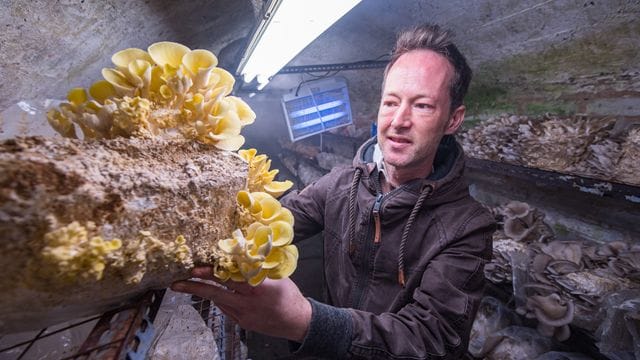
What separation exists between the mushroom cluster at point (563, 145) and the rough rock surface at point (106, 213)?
3.97 meters

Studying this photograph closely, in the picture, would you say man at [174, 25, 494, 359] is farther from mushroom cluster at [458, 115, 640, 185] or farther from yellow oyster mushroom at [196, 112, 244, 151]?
mushroom cluster at [458, 115, 640, 185]

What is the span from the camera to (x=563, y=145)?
3.70 metres

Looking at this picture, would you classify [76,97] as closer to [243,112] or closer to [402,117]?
[243,112]

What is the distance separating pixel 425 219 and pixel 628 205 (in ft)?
8.94

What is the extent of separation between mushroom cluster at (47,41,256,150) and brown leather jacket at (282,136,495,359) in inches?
41.3

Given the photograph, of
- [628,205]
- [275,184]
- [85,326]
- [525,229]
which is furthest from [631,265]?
[85,326]

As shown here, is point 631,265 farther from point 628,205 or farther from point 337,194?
point 337,194

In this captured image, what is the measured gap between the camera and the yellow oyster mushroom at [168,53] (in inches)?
44.6

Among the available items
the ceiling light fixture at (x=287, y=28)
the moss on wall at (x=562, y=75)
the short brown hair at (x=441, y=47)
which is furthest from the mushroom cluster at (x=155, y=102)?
the moss on wall at (x=562, y=75)

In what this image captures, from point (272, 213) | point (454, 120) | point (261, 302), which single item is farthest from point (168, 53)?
point (454, 120)

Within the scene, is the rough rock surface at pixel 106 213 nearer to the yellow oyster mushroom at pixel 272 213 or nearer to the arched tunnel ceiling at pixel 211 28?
the yellow oyster mushroom at pixel 272 213

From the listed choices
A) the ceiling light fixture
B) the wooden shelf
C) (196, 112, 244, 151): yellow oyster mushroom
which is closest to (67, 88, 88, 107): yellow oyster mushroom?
(196, 112, 244, 151): yellow oyster mushroom

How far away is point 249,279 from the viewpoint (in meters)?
1.07

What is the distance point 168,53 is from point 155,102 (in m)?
→ 0.21
